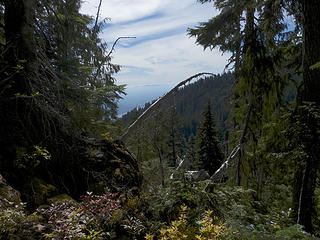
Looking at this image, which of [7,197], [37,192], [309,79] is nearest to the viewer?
[7,197]

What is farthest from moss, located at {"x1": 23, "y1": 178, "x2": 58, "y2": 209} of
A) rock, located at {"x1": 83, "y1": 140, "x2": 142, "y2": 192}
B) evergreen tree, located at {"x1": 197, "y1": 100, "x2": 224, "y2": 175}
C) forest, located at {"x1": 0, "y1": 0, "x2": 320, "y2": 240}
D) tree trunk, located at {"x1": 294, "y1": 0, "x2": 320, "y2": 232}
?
evergreen tree, located at {"x1": 197, "y1": 100, "x2": 224, "y2": 175}

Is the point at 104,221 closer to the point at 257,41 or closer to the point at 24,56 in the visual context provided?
the point at 24,56

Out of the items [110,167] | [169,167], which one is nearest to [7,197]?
[110,167]

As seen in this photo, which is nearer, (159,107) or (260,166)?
(260,166)

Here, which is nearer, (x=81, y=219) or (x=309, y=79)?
(x=81, y=219)

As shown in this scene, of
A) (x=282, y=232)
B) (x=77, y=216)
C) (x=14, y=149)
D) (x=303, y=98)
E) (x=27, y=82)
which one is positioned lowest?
(x=282, y=232)

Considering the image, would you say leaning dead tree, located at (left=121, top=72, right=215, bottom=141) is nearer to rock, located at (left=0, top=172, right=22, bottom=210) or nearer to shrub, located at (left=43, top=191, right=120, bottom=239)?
shrub, located at (left=43, top=191, right=120, bottom=239)

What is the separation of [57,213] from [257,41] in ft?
13.2

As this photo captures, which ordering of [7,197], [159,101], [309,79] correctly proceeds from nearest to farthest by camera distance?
[7,197] → [309,79] → [159,101]

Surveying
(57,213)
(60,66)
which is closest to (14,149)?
(57,213)

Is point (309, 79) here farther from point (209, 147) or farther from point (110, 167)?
point (209, 147)

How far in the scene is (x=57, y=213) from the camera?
7.52 feet

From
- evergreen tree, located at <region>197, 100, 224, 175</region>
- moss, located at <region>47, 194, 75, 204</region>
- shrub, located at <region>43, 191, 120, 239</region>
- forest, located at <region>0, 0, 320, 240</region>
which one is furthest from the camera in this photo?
evergreen tree, located at <region>197, 100, 224, 175</region>

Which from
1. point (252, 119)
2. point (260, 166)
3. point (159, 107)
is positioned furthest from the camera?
point (159, 107)
